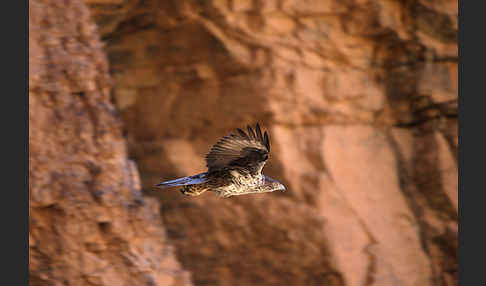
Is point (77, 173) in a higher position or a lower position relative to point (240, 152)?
lower

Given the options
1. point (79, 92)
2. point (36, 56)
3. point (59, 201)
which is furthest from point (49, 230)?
point (36, 56)

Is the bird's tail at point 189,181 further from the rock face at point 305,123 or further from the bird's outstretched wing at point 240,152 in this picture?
the rock face at point 305,123

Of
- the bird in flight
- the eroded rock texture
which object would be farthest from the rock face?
the bird in flight

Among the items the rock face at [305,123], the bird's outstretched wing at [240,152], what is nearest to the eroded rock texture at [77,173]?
the rock face at [305,123]

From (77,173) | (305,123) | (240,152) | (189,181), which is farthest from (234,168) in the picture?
(305,123)

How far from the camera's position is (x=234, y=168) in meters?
3.06

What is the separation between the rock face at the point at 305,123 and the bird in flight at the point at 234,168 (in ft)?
5.97

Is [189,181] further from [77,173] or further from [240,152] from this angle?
[77,173]

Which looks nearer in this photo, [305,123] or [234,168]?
[234,168]

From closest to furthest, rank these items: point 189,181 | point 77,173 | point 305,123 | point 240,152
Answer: point 240,152 → point 189,181 → point 77,173 → point 305,123

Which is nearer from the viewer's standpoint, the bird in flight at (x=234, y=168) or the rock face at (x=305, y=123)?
the bird in flight at (x=234, y=168)

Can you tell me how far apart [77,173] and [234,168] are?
1.38 metres

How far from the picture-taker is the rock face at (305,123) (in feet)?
16.0

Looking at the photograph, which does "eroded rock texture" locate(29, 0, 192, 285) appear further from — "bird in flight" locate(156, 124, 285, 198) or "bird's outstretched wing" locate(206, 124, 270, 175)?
"bird's outstretched wing" locate(206, 124, 270, 175)
